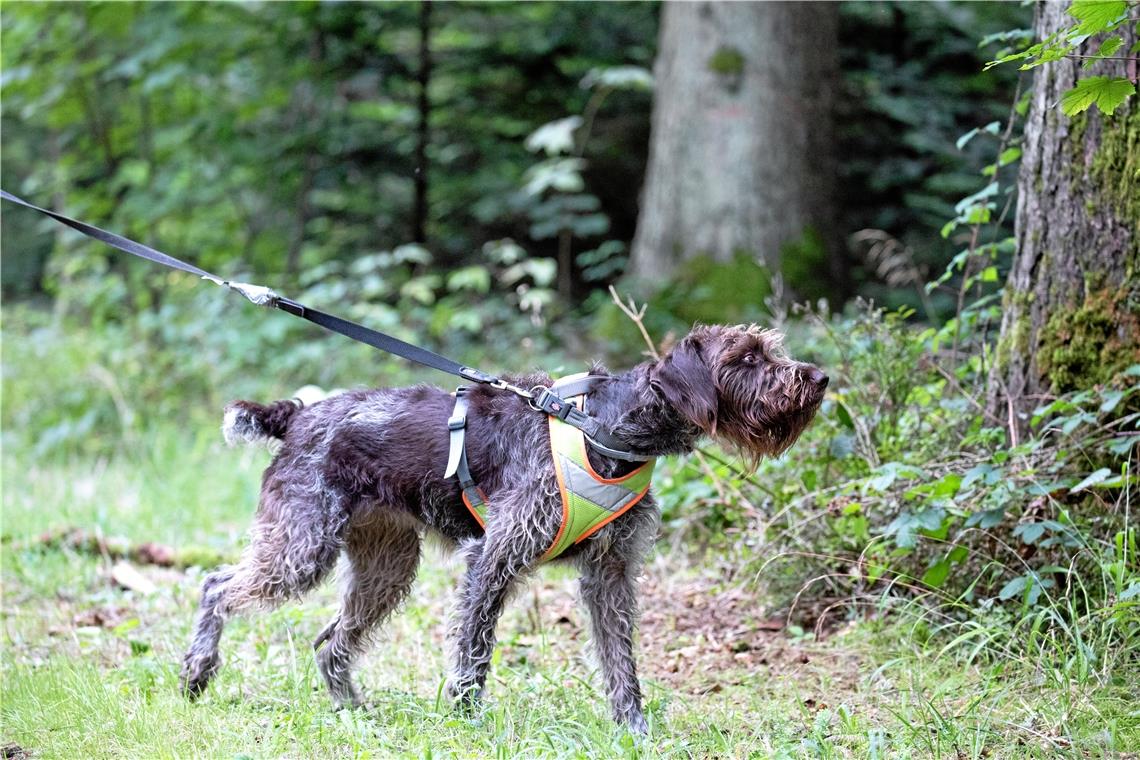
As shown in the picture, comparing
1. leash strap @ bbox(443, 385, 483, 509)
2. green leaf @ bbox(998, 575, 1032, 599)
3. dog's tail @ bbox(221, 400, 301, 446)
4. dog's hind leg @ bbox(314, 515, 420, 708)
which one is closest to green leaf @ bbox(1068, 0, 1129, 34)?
green leaf @ bbox(998, 575, 1032, 599)

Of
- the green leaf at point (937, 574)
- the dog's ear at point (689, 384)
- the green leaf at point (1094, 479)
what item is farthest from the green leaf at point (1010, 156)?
the dog's ear at point (689, 384)

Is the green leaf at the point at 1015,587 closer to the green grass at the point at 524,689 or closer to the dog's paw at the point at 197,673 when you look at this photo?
the green grass at the point at 524,689

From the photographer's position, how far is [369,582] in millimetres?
4930

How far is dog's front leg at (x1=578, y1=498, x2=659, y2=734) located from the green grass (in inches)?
5.5

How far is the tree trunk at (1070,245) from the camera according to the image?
466 cm

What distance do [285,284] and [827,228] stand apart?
5.91 meters

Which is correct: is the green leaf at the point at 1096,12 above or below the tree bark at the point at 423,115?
above

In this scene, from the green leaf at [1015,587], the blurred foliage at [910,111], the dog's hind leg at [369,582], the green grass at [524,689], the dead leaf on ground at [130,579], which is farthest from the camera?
the blurred foliage at [910,111]

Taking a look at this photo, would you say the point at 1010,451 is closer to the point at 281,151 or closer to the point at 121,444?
the point at 121,444

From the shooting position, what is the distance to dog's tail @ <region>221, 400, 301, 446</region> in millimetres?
4668

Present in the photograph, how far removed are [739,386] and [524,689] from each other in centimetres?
161

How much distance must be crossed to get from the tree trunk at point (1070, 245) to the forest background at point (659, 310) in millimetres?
17

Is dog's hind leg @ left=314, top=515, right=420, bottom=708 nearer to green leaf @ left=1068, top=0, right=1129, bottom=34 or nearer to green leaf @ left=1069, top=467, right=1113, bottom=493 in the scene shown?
green leaf @ left=1069, top=467, right=1113, bottom=493

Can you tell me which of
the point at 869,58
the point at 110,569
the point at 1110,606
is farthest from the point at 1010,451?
the point at 869,58
